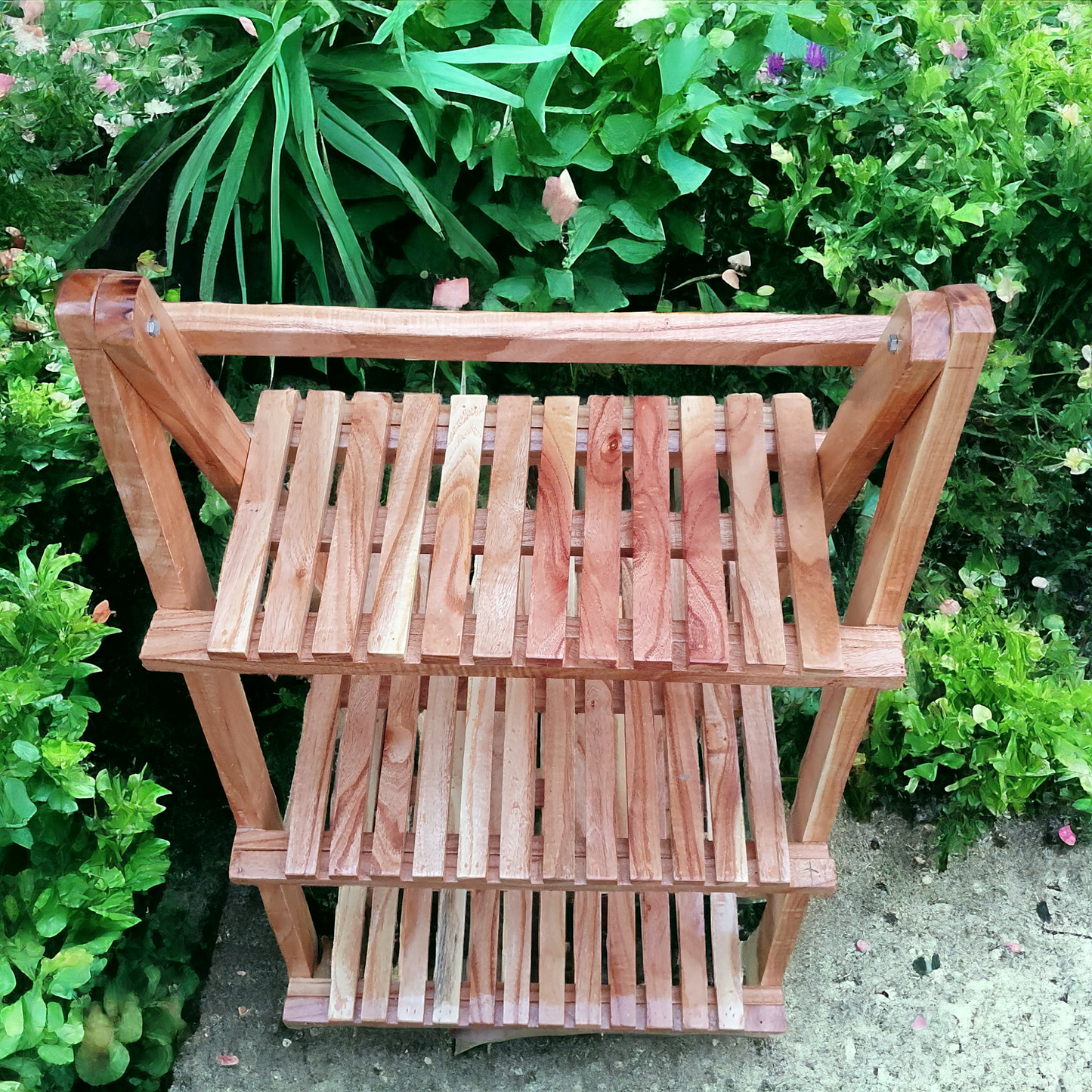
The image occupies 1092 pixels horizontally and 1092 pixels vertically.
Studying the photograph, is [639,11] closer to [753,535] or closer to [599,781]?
[753,535]

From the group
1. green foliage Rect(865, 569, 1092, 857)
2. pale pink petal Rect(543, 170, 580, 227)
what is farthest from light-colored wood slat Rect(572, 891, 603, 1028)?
pale pink petal Rect(543, 170, 580, 227)

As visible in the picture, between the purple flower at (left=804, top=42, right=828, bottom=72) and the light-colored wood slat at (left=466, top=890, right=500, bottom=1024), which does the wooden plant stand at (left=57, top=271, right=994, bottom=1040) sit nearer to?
the light-colored wood slat at (left=466, top=890, right=500, bottom=1024)

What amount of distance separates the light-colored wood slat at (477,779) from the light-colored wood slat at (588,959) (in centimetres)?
28

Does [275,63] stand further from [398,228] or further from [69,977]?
[69,977]

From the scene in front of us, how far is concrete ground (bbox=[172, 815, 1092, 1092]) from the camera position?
147cm

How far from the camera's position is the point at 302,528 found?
98 cm

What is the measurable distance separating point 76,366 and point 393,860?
2.21 ft

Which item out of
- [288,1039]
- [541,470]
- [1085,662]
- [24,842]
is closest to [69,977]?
[24,842]

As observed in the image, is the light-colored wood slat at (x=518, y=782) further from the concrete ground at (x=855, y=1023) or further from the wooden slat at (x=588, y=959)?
the concrete ground at (x=855, y=1023)

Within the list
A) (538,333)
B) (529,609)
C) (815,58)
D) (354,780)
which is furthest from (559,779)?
(815,58)

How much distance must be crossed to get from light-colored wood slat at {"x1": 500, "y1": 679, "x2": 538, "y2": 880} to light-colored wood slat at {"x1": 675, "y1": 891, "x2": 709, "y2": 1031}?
0.34 meters

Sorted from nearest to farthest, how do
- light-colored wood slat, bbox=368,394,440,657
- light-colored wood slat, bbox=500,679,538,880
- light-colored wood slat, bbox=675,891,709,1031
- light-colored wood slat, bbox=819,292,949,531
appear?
light-colored wood slat, bbox=819,292,949,531 → light-colored wood slat, bbox=368,394,440,657 → light-colored wood slat, bbox=500,679,538,880 → light-colored wood slat, bbox=675,891,709,1031

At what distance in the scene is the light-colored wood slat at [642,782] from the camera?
46.2 inches

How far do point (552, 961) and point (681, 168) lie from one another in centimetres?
115
